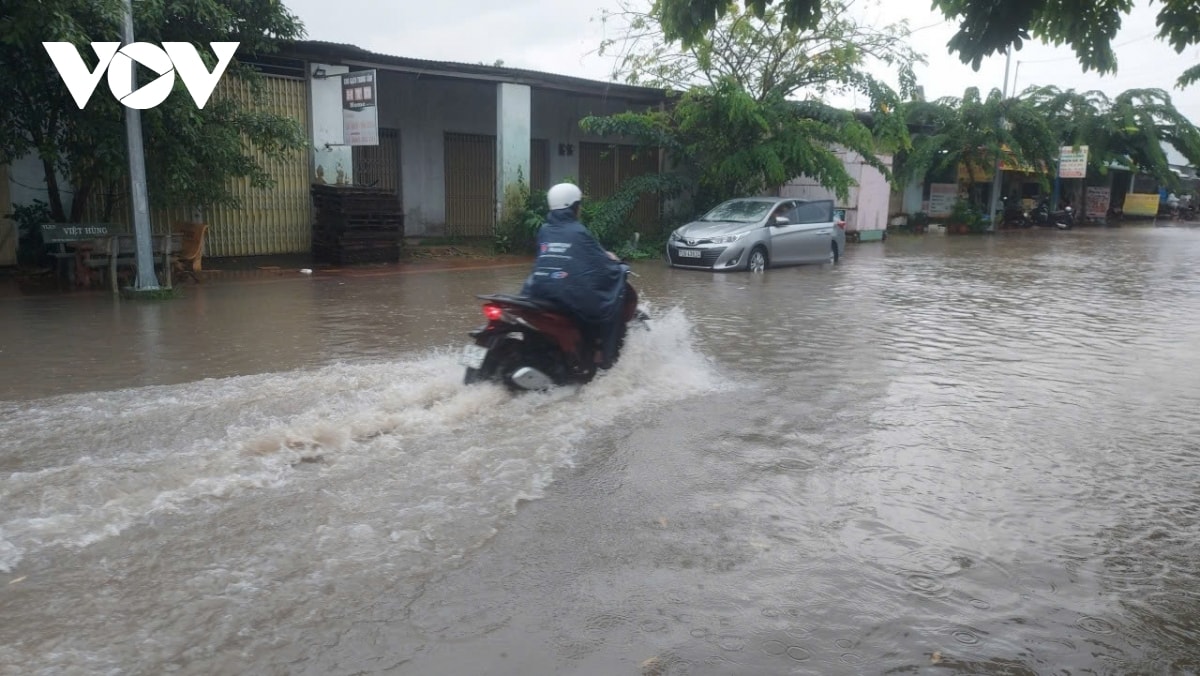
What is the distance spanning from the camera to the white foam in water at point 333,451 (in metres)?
4.34

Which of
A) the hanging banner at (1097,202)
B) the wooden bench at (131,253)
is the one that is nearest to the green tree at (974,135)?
the hanging banner at (1097,202)

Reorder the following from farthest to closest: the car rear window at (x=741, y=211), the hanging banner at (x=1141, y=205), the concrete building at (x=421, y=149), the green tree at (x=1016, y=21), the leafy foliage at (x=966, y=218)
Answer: the hanging banner at (x=1141, y=205) → the leafy foliage at (x=966, y=218) → the car rear window at (x=741, y=211) → the concrete building at (x=421, y=149) → the green tree at (x=1016, y=21)

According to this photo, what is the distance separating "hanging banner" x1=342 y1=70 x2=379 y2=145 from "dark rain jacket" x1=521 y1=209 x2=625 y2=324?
31.0 feet

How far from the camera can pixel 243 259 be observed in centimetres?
1596

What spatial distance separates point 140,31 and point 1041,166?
1253 inches

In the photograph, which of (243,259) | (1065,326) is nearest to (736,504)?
(1065,326)

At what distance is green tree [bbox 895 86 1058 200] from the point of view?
31219 millimetres

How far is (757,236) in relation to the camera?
17.2 meters

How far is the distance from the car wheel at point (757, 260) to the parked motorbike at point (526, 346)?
34.2ft

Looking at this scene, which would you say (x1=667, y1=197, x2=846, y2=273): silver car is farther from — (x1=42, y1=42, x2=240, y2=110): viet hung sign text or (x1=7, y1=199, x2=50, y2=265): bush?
(x1=7, y1=199, x2=50, y2=265): bush

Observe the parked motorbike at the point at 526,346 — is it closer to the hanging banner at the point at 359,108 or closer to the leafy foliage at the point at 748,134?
the hanging banner at the point at 359,108

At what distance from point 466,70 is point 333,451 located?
14.0 meters

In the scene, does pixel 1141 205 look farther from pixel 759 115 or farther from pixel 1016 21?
pixel 1016 21

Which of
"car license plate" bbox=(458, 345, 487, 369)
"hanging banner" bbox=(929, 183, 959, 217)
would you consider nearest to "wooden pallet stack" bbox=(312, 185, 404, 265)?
"car license plate" bbox=(458, 345, 487, 369)
